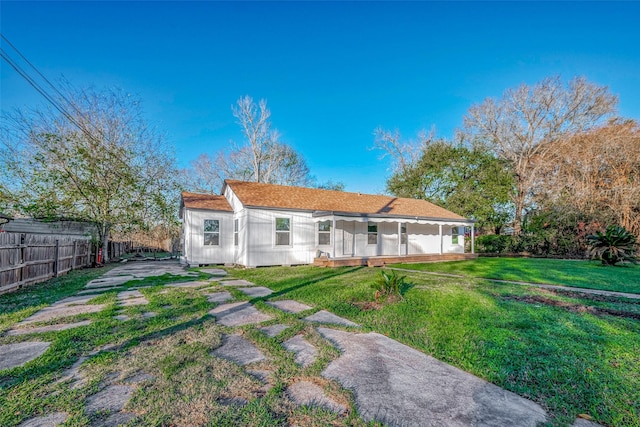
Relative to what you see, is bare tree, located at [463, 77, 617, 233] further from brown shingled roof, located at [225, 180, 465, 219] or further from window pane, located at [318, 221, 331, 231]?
window pane, located at [318, 221, 331, 231]

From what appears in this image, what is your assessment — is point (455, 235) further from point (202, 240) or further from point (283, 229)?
point (202, 240)

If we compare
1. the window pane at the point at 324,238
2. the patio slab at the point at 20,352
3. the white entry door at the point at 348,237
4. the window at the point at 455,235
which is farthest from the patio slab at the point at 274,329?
the window at the point at 455,235

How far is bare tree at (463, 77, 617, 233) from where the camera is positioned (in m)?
20.2

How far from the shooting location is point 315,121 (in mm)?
25156

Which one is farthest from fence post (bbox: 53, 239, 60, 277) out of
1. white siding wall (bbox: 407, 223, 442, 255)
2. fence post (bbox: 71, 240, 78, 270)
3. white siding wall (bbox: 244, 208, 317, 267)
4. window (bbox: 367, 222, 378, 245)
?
white siding wall (bbox: 407, 223, 442, 255)

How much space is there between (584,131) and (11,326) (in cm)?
2776

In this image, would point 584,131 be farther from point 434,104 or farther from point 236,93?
point 236,93

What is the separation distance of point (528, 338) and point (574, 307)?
6.88 ft

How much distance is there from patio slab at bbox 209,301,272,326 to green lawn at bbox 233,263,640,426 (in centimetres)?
90

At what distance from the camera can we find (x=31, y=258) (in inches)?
281

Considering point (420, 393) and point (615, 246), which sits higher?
point (615, 246)

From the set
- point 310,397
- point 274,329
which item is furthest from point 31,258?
point 310,397

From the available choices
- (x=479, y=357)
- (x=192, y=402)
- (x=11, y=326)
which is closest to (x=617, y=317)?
(x=479, y=357)

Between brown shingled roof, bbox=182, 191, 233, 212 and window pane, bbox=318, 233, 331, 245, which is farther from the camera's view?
window pane, bbox=318, 233, 331, 245
